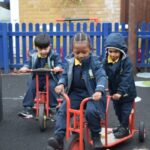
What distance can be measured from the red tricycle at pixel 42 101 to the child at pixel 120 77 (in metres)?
0.94

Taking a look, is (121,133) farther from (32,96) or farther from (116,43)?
(32,96)

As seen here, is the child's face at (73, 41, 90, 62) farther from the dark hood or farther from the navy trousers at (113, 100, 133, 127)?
the navy trousers at (113, 100, 133, 127)

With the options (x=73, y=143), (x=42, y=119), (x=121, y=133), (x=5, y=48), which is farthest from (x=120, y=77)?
(x=5, y=48)

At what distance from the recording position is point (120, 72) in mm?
4699

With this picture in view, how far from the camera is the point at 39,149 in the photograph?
16.1 feet

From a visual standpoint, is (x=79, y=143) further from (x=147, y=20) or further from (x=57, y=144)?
(x=147, y=20)

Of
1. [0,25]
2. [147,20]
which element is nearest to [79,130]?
[0,25]

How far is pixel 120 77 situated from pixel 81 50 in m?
0.67

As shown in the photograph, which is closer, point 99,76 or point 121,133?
point 99,76

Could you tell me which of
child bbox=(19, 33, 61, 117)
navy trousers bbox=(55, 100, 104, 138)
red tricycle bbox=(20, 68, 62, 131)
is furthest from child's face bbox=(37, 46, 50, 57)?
navy trousers bbox=(55, 100, 104, 138)

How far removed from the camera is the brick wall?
41.3 ft

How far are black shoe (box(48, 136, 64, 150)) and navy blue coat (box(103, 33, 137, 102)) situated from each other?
83cm

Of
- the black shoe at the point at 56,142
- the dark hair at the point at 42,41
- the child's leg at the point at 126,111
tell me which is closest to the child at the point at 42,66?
the dark hair at the point at 42,41

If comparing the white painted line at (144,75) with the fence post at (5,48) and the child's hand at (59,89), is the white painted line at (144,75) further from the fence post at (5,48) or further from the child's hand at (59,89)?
the child's hand at (59,89)
